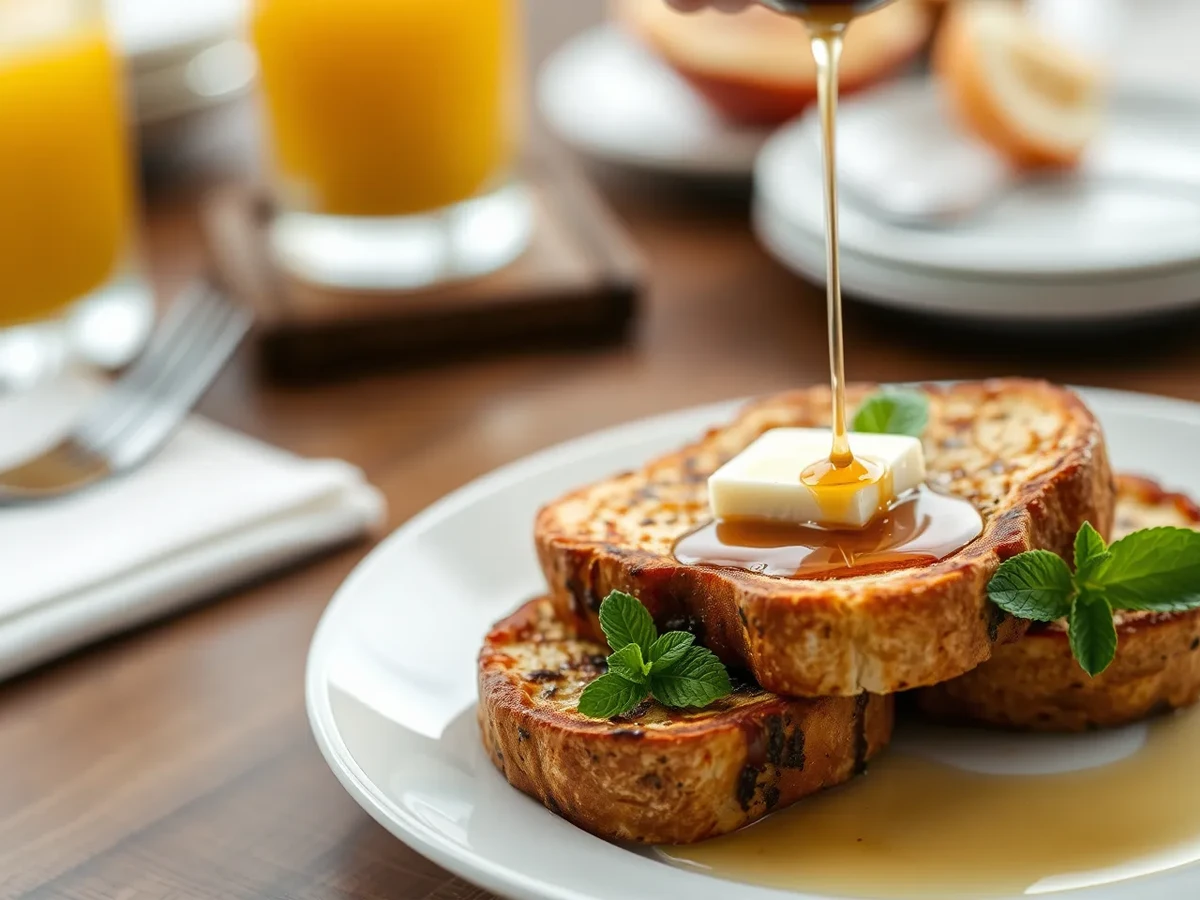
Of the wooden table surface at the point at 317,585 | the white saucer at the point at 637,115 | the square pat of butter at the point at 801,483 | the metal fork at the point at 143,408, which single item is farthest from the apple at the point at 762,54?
the square pat of butter at the point at 801,483

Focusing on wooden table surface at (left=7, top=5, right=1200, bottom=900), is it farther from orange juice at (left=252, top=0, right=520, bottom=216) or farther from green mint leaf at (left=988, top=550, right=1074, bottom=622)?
green mint leaf at (left=988, top=550, right=1074, bottom=622)

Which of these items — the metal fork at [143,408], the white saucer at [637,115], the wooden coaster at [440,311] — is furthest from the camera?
the white saucer at [637,115]

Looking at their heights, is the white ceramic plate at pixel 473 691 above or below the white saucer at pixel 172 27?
below

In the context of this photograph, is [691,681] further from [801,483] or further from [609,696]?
[801,483]

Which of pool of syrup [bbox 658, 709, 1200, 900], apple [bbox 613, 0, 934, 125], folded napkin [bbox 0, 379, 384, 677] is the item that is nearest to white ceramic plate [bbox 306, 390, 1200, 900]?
pool of syrup [bbox 658, 709, 1200, 900]

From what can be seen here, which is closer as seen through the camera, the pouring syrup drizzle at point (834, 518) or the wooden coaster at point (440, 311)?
the pouring syrup drizzle at point (834, 518)

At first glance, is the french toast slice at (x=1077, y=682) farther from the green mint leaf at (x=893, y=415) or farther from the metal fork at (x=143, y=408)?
the metal fork at (x=143, y=408)

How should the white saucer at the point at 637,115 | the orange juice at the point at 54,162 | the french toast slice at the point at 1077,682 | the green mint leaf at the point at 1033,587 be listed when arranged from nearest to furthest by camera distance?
the green mint leaf at the point at 1033,587
the french toast slice at the point at 1077,682
the orange juice at the point at 54,162
the white saucer at the point at 637,115

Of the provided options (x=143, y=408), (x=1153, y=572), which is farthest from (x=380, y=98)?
(x=1153, y=572)
